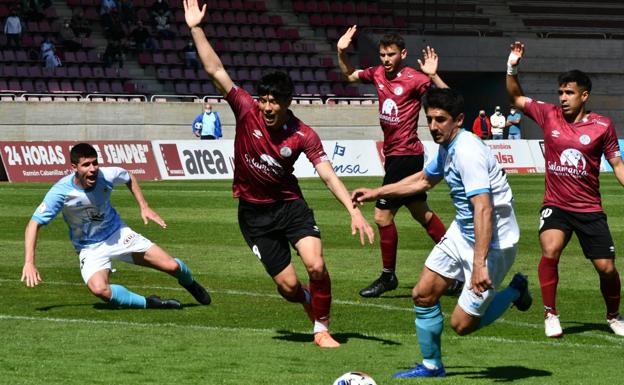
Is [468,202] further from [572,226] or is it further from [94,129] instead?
[94,129]

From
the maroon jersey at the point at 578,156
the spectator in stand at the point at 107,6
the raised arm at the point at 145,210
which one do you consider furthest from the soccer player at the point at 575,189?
the spectator in stand at the point at 107,6

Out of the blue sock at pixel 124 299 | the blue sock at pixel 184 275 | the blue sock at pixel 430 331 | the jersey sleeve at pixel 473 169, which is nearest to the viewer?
the jersey sleeve at pixel 473 169

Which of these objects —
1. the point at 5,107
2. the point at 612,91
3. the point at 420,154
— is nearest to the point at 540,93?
the point at 612,91

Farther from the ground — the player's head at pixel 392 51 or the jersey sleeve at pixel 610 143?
the player's head at pixel 392 51

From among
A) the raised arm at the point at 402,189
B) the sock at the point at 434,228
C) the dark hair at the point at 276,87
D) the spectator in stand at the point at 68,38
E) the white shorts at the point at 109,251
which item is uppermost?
the dark hair at the point at 276,87

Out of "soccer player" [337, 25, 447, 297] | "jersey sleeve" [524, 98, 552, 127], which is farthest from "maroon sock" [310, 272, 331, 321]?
"soccer player" [337, 25, 447, 297]

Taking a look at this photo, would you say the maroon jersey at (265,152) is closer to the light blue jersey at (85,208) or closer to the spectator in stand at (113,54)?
the light blue jersey at (85,208)

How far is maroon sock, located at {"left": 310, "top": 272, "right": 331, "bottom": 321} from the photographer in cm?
923

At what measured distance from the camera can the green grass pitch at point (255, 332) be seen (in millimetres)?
8203

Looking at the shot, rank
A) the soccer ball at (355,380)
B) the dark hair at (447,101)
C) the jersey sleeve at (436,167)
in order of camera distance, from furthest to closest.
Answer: the jersey sleeve at (436,167) → the dark hair at (447,101) → the soccer ball at (355,380)

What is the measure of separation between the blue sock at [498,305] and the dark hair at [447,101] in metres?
1.43

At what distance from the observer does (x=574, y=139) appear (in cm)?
985

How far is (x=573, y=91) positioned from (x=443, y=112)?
2.44 meters

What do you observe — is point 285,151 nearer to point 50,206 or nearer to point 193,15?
point 193,15
